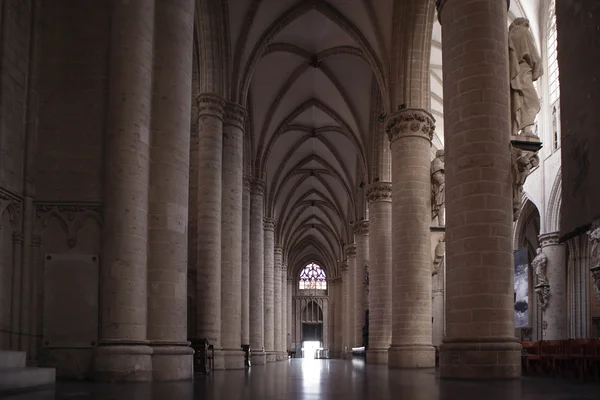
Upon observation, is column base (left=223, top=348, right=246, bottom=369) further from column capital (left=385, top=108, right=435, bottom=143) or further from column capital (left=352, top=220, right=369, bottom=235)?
column capital (left=352, top=220, right=369, bottom=235)

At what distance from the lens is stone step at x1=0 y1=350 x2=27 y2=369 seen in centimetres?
913

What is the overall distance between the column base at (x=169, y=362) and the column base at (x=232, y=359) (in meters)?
9.31

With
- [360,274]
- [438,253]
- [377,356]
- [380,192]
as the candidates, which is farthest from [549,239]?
[360,274]

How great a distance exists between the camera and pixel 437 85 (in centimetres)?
3356

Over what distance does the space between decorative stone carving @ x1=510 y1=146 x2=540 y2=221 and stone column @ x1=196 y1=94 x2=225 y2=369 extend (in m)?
10.1

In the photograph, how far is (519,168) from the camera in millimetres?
12734

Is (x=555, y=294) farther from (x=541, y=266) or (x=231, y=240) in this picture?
(x=231, y=240)

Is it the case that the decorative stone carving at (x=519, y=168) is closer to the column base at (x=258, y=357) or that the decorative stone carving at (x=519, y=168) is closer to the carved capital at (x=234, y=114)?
the carved capital at (x=234, y=114)

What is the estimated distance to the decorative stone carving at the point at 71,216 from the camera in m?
11.7

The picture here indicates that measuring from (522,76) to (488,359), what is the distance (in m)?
5.63

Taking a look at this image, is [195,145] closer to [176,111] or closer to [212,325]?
[212,325]

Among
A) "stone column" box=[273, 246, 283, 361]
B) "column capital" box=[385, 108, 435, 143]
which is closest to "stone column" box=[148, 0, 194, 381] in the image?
"column capital" box=[385, 108, 435, 143]

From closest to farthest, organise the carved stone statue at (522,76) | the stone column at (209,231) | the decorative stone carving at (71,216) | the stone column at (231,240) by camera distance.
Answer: the decorative stone carving at (71,216) < the carved stone statue at (522,76) < the stone column at (209,231) < the stone column at (231,240)

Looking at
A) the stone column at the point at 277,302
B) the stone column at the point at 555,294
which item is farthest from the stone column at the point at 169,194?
the stone column at the point at 277,302
